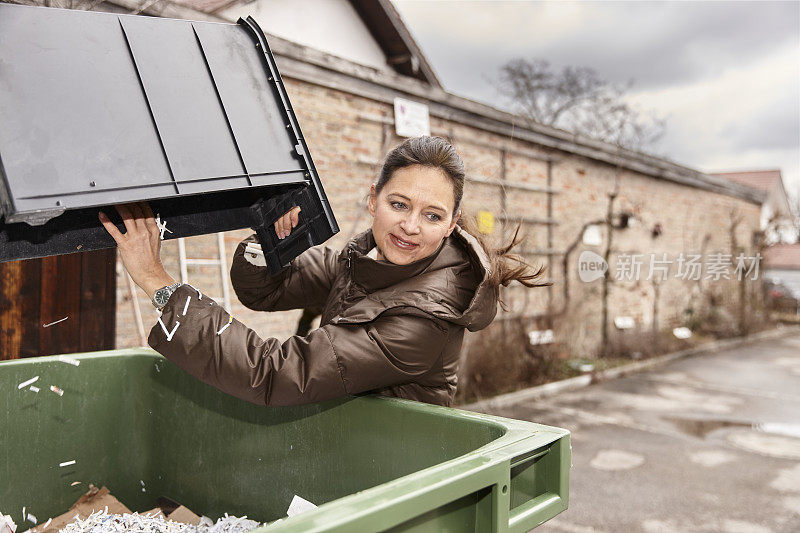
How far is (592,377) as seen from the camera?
836 cm

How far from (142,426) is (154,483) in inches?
7.9

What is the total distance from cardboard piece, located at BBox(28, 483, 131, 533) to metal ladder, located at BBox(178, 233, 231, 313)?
2.44 metres

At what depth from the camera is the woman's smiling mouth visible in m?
1.86

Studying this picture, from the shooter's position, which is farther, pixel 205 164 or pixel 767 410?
pixel 767 410

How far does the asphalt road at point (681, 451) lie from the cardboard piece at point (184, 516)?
2522mm

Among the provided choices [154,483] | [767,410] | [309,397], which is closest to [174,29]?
[309,397]

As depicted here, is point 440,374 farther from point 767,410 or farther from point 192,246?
point 767,410

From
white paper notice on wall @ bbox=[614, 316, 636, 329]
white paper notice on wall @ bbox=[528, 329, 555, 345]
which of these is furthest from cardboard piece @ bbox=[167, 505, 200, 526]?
white paper notice on wall @ bbox=[614, 316, 636, 329]

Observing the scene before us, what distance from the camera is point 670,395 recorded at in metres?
7.72

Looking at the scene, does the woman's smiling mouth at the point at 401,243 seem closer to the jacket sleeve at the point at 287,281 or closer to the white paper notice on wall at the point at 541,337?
the jacket sleeve at the point at 287,281

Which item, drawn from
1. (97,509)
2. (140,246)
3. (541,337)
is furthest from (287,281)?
(541,337)

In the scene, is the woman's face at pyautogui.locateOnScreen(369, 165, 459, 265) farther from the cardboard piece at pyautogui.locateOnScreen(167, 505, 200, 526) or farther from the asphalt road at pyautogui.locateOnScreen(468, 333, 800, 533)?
the asphalt road at pyautogui.locateOnScreen(468, 333, 800, 533)

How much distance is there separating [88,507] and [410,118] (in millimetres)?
5162

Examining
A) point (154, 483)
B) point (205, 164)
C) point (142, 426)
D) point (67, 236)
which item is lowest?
point (154, 483)
